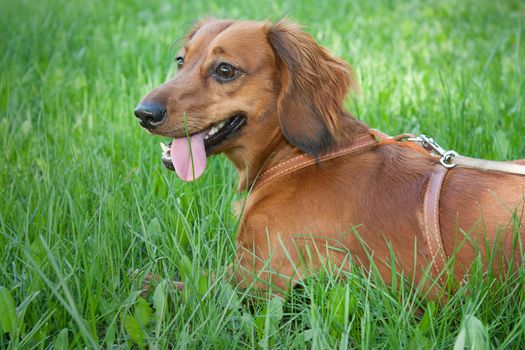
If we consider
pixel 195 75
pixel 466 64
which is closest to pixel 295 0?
pixel 466 64

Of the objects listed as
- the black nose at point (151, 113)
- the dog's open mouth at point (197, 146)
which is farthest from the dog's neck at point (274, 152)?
the black nose at point (151, 113)

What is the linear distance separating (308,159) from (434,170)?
469 mm

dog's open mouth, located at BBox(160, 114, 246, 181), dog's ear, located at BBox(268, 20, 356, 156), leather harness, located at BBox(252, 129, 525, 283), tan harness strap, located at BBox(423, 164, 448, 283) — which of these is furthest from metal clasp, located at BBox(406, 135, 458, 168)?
dog's open mouth, located at BBox(160, 114, 246, 181)

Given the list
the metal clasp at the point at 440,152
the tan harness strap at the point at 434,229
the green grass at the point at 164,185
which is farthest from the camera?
the metal clasp at the point at 440,152

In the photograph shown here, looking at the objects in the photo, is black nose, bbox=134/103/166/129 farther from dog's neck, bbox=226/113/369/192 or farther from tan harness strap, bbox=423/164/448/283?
tan harness strap, bbox=423/164/448/283

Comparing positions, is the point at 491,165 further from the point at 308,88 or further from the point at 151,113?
the point at 151,113

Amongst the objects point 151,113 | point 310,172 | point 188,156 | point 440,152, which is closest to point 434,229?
point 440,152

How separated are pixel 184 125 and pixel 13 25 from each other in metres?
4.11

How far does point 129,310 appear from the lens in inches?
81.1

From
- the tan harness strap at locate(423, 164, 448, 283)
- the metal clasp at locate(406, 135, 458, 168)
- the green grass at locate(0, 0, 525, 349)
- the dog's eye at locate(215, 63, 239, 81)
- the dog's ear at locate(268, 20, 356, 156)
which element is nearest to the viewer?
the green grass at locate(0, 0, 525, 349)

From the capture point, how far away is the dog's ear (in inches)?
96.2

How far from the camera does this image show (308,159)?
95.1 inches

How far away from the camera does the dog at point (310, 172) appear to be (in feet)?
7.02

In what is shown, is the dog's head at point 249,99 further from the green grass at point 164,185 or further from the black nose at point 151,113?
the green grass at point 164,185
